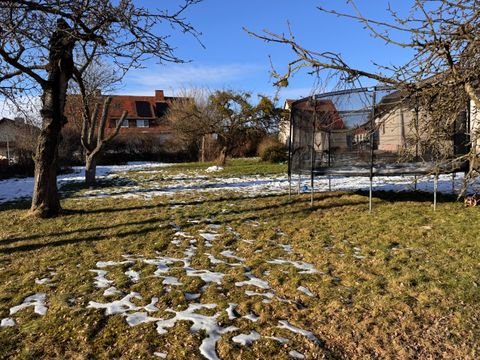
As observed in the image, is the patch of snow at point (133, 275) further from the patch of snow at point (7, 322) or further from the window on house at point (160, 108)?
the window on house at point (160, 108)

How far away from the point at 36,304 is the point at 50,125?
4973 millimetres

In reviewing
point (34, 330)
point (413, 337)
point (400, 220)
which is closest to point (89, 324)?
point (34, 330)

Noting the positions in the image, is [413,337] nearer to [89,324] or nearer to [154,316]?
[154,316]

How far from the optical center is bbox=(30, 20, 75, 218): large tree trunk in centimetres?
784

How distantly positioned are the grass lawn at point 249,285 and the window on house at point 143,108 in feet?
133

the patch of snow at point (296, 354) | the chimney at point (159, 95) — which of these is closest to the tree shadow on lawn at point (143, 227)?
the patch of snow at point (296, 354)

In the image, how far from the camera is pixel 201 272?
4637 mm

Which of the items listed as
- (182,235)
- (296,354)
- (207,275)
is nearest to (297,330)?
(296,354)

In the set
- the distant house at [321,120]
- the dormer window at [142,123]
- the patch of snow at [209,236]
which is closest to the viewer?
the patch of snow at [209,236]

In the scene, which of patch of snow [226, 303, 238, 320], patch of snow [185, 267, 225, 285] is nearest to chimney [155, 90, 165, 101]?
patch of snow [185, 267, 225, 285]

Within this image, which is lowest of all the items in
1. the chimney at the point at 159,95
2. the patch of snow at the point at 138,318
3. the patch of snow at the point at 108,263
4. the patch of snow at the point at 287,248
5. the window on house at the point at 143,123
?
the patch of snow at the point at 138,318

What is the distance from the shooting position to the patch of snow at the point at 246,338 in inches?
120

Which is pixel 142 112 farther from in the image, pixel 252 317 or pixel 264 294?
pixel 252 317

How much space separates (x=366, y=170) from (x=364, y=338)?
17.2 ft
